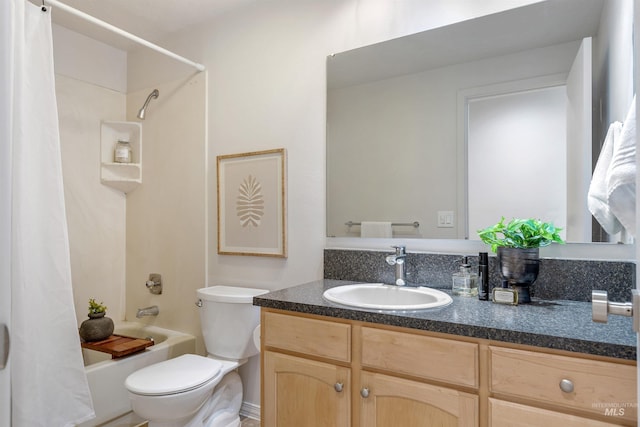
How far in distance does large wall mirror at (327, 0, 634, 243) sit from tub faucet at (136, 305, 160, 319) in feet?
4.77

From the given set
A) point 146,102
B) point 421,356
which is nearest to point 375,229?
point 421,356

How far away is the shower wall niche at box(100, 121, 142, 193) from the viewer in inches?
108

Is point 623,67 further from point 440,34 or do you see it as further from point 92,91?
point 92,91

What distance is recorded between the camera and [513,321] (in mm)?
1130

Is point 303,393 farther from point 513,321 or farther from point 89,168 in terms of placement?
point 89,168

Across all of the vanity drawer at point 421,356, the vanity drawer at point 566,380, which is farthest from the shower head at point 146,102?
the vanity drawer at point 566,380

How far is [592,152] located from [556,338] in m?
0.80

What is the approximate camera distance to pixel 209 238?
2439 millimetres

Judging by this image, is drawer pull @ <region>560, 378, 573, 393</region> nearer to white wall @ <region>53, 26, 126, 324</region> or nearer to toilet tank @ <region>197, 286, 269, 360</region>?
toilet tank @ <region>197, 286, 269, 360</region>

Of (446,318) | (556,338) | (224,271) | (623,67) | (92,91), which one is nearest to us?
(556,338)

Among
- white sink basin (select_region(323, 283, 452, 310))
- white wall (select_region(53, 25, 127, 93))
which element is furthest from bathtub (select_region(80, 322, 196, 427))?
white wall (select_region(53, 25, 127, 93))

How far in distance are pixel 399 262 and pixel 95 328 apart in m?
1.74

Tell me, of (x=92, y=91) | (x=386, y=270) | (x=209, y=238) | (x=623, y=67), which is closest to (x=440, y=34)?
(x=623, y=67)

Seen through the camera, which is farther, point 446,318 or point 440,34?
point 440,34
